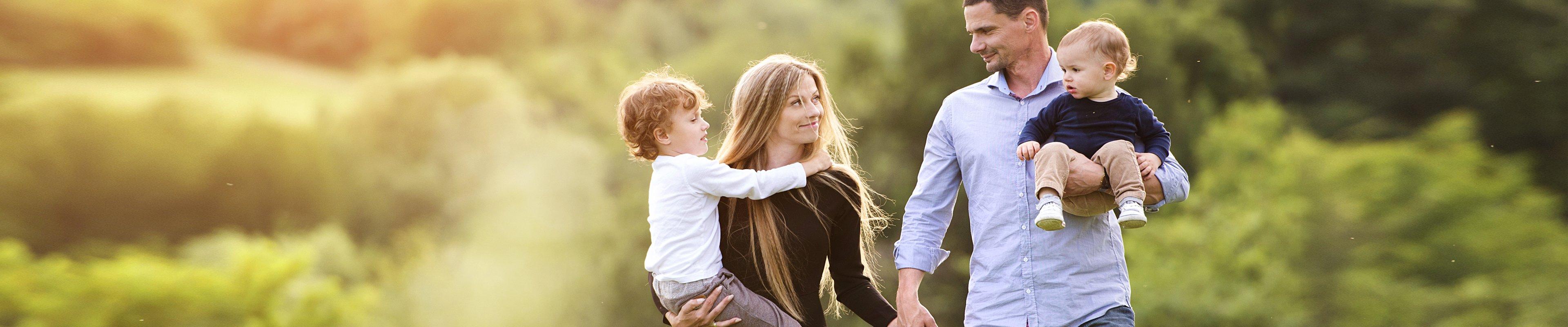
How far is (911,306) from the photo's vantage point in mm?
2141

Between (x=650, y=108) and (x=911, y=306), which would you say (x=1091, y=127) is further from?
(x=650, y=108)

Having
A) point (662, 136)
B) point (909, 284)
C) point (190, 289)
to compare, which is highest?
point (190, 289)

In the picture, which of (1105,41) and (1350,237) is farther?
(1350,237)

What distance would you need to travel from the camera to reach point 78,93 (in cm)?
600

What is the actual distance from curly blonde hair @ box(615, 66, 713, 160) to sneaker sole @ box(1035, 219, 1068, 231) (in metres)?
0.81

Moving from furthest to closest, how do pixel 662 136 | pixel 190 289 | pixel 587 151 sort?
pixel 587 151, pixel 190 289, pixel 662 136

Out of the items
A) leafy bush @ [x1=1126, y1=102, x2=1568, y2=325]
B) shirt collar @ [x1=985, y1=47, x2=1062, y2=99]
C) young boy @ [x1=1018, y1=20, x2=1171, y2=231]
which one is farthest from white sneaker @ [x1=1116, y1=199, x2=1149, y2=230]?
leafy bush @ [x1=1126, y1=102, x2=1568, y2=325]

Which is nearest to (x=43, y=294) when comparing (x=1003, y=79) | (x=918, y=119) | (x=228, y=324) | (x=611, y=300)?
(x=228, y=324)

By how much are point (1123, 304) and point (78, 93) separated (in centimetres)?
624

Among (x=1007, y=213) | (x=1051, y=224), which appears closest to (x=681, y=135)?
(x=1007, y=213)

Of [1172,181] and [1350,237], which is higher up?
[1350,237]

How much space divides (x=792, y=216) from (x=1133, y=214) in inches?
28.7

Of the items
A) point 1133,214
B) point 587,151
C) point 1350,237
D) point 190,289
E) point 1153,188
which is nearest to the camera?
point 1133,214

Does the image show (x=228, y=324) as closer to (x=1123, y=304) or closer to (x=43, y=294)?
(x=43, y=294)
